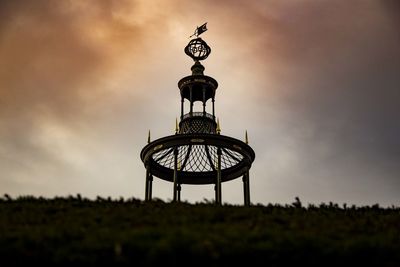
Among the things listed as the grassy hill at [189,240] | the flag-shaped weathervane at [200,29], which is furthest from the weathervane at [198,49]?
the grassy hill at [189,240]

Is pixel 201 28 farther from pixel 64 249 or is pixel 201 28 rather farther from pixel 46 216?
pixel 64 249

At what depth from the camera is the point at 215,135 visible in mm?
30500

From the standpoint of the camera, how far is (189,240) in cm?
953

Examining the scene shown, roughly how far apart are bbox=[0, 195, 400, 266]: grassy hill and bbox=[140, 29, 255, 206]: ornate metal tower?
56.5ft

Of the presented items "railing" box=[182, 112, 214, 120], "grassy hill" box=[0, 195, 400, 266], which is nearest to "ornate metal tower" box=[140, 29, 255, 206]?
"railing" box=[182, 112, 214, 120]

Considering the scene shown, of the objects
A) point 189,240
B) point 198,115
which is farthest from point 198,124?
point 189,240

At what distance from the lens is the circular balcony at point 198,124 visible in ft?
106

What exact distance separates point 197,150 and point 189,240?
24.4m

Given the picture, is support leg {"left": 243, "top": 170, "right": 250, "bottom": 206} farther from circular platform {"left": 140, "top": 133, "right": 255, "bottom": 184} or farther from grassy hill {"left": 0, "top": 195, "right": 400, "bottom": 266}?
grassy hill {"left": 0, "top": 195, "right": 400, "bottom": 266}

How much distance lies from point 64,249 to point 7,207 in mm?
6410

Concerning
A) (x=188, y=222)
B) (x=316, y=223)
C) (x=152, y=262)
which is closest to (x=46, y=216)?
(x=188, y=222)

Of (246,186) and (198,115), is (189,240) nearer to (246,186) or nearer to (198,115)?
(246,186)

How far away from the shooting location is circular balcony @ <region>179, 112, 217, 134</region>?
1267 inches

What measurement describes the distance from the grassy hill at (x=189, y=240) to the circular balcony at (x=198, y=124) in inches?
740
